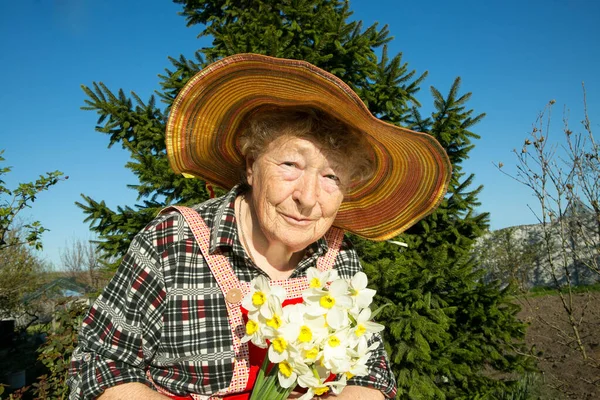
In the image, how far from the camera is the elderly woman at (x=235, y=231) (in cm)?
158

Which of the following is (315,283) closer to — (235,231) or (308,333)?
(308,333)

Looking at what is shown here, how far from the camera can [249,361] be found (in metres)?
1.70

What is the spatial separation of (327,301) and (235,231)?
2.03ft

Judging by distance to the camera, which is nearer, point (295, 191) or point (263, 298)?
point (263, 298)

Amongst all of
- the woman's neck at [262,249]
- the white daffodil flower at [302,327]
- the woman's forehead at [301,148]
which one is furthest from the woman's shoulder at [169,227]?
the white daffodil flower at [302,327]

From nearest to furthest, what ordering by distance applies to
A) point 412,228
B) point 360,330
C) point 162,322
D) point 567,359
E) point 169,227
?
1. point 360,330
2. point 162,322
3. point 169,227
4. point 412,228
5. point 567,359

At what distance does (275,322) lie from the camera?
133 centimetres

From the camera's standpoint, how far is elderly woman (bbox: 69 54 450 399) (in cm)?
158

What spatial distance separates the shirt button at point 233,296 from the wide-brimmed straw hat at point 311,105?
719 millimetres

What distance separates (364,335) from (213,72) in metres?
1.17

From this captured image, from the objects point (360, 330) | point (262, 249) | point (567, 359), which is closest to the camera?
point (360, 330)

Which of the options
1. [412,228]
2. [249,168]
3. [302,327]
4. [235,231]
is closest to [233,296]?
[235,231]

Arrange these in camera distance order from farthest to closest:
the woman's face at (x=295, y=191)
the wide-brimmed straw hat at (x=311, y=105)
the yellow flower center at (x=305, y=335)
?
the woman's face at (x=295, y=191), the wide-brimmed straw hat at (x=311, y=105), the yellow flower center at (x=305, y=335)

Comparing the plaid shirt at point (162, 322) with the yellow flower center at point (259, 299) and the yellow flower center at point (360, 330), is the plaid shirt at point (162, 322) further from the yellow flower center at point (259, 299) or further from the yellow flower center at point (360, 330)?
the yellow flower center at point (360, 330)
